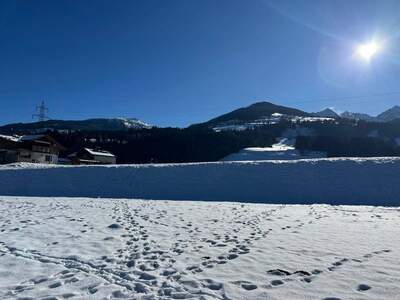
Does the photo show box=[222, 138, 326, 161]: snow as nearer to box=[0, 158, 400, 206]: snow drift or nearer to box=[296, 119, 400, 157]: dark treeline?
box=[296, 119, 400, 157]: dark treeline

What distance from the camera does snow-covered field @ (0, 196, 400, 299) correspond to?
621 centimetres

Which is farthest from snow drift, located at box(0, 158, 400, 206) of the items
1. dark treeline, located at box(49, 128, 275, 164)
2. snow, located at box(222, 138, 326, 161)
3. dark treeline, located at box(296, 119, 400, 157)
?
dark treeline, located at box(296, 119, 400, 157)

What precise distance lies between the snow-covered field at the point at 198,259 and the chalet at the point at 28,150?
6816cm

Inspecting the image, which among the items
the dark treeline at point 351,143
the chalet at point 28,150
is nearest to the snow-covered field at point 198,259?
the chalet at point 28,150

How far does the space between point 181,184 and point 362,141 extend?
120 meters

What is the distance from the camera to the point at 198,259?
812 cm

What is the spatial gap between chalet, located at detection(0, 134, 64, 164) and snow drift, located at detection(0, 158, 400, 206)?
4394 centimetres

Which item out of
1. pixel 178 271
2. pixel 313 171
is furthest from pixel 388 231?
pixel 313 171

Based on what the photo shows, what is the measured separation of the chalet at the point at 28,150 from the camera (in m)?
75.2

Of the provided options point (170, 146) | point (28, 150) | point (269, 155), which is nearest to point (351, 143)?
point (269, 155)

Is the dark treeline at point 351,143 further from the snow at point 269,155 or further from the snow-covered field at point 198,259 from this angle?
the snow-covered field at point 198,259

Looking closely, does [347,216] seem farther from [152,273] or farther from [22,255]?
[22,255]

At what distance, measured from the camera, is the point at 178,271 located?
7234mm

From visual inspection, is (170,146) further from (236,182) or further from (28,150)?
(236,182)
